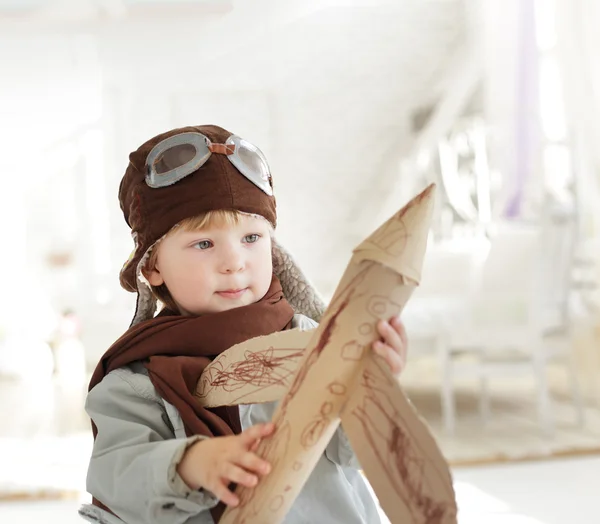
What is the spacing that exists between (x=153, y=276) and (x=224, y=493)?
0.40m

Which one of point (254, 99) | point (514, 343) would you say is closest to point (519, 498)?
point (514, 343)

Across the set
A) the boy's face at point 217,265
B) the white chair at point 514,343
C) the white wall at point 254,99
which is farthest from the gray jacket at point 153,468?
the white wall at point 254,99

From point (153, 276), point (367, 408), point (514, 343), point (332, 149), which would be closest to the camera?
point (367, 408)

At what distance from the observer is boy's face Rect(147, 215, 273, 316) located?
0.98 m

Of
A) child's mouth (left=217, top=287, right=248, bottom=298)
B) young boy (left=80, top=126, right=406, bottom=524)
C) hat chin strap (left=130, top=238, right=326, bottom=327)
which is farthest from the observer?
hat chin strap (left=130, top=238, right=326, bottom=327)

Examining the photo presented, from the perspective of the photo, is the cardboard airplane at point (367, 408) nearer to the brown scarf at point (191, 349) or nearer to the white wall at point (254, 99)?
the brown scarf at point (191, 349)

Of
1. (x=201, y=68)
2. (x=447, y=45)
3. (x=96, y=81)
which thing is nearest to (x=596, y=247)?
(x=447, y=45)

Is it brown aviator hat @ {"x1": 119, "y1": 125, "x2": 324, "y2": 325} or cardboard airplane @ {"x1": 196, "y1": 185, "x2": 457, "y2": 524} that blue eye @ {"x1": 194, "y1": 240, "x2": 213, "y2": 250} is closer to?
brown aviator hat @ {"x1": 119, "y1": 125, "x2": 324, "y2": 325}

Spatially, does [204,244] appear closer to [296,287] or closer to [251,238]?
[251,238]

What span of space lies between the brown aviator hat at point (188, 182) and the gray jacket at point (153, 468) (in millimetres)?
190

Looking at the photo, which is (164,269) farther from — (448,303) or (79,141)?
(79,141)

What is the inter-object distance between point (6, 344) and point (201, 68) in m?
2.28

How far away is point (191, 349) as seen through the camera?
96 centimetres

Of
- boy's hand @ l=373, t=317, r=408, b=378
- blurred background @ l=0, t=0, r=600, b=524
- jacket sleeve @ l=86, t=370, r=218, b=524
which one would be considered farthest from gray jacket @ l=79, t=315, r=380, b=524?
blurred background @ l=0, t=0, r=600, b=524
